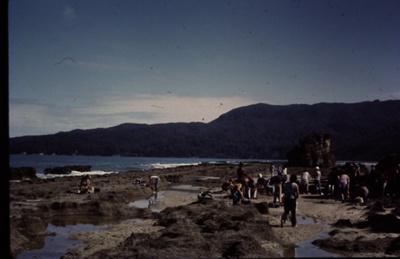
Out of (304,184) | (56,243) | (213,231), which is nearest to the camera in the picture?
(213,231)

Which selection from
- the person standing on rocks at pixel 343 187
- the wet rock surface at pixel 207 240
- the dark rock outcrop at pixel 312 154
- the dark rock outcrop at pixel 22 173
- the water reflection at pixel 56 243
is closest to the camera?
the wet rock surface at pixel 207 240

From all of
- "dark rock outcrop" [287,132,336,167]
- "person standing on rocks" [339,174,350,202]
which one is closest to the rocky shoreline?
"person standing on rocks" [339,174,350,202]

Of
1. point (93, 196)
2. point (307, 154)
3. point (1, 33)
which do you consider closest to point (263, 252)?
point (1, 33)

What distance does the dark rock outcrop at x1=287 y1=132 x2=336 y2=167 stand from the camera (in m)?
77.5

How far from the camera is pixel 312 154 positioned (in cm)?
7844

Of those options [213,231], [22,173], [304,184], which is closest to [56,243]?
[213,231]

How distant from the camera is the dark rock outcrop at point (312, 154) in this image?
7750 centimetres

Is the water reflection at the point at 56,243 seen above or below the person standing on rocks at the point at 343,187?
below

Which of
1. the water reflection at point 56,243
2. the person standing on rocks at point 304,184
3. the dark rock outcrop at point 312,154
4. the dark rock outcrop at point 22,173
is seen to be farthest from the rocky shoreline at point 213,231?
the dark rock outcrop at point 312,154

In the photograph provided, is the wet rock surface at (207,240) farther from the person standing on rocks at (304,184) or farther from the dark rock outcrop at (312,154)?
the dark rock outcrop at (312,154)

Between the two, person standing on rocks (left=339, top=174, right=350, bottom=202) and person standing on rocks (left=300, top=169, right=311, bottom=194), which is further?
person standing on rocks (left=300, top=169, right=311, bottom=194)

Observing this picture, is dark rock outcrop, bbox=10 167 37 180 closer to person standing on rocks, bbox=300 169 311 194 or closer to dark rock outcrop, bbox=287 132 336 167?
person standing on rocks, bbox=300 169 311 194

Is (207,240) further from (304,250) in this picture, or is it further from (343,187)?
(343,187)

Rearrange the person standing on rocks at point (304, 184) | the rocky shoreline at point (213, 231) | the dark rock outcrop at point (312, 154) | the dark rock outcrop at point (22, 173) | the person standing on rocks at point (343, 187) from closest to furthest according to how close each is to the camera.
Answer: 1. the rocky shoreline at point (213, 231)
2. the person standing on rocks at point (343, 187)
3. the person standing on rocks at point (304, 184)
4. the dark rock outcrop at point (22, 173)
5. the dark rock outcrop at point (312, 154)
